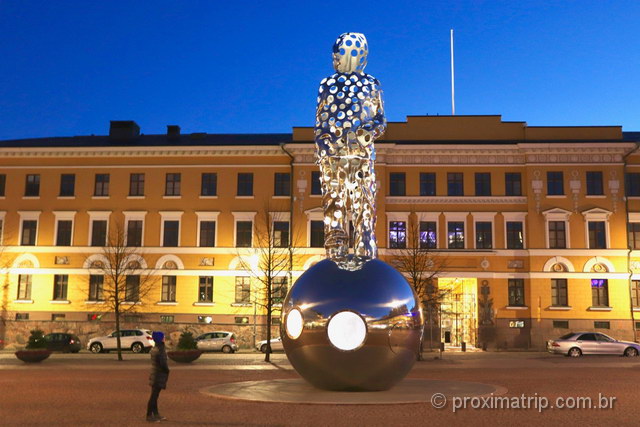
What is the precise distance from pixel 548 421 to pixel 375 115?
805 centimetres

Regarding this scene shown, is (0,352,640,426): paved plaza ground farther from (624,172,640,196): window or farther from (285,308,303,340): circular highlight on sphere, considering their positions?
(624,172,640,196): window

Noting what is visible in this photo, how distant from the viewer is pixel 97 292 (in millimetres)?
44031

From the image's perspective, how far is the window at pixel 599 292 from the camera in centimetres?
4228

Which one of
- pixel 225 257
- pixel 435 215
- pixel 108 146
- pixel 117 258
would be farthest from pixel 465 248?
pixel 108 146

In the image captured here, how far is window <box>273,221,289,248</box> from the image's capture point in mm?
44469

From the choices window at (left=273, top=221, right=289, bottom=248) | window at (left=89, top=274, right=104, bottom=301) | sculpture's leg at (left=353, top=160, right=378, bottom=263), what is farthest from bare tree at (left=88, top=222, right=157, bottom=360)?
sculpture's leg at (left=353, top=160, right=378, bottom=263)

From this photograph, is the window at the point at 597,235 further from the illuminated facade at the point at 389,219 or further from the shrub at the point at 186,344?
the shrub at the point at 186,344

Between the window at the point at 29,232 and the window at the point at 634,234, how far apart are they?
3723 centimetres

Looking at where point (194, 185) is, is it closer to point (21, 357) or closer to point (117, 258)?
point (117, 258)

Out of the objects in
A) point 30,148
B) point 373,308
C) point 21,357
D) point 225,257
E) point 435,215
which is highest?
point 30,148

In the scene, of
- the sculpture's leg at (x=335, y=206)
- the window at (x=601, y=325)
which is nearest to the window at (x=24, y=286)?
the sculpture's leg at (x=335, y=206)

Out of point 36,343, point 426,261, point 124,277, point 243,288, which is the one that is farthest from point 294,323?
point 124,277

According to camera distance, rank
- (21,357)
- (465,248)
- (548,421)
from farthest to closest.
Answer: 1. (465,248)
2. (21,357)
3. (548,421)

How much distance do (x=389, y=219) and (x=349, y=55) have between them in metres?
28.1
